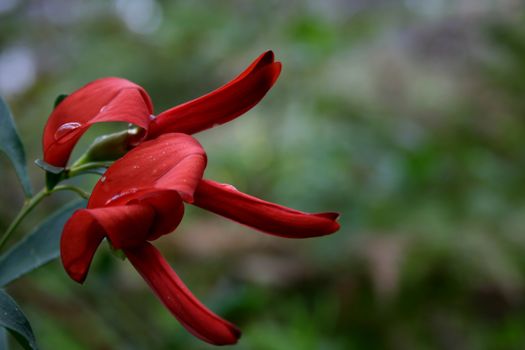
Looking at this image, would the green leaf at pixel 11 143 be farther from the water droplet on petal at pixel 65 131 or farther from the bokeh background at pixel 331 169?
the bokeh background at pixel 331 169

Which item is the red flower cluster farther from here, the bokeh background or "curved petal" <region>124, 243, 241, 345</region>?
the bokeh background

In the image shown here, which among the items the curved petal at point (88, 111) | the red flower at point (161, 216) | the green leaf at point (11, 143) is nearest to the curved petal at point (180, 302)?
the red flower at point (161, 216)

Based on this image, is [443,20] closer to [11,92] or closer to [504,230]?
[504,230]

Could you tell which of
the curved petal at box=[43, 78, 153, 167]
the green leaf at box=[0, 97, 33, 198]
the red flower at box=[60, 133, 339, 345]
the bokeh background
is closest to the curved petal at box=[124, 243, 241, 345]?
the red flower at box=[60, 133, 339, 345]

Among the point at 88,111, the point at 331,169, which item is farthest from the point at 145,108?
the point at 331,169

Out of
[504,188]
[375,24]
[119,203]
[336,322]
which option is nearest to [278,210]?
[119,203]

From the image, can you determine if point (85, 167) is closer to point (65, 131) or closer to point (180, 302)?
point (65, 131)
